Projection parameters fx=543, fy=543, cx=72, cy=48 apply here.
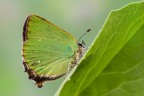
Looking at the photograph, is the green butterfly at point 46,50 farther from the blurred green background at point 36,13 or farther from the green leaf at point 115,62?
the blurred green background at point 36,13

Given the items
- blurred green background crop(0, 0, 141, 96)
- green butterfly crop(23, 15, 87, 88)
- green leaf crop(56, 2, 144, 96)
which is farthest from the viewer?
blurred green background crop(0, 0, 141, 96)

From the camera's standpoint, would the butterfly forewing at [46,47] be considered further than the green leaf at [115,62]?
Yes

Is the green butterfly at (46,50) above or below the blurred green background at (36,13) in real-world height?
above

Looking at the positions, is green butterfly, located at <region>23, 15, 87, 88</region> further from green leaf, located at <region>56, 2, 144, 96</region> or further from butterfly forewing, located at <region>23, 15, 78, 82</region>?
green leaf, located at <region>56, 2, 144, 96</region>

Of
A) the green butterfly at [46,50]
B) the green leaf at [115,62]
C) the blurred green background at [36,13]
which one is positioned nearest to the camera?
the green leaf at [115,62]

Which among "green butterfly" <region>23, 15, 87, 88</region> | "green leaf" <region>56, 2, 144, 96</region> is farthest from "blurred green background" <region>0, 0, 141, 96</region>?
"green leaf" <region>56, 2, 144, 96</region>

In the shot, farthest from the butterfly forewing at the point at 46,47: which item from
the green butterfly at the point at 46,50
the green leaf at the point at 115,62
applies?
the green leaf at the point at 115,62

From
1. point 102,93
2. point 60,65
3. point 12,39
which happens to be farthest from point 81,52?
point 12,39
